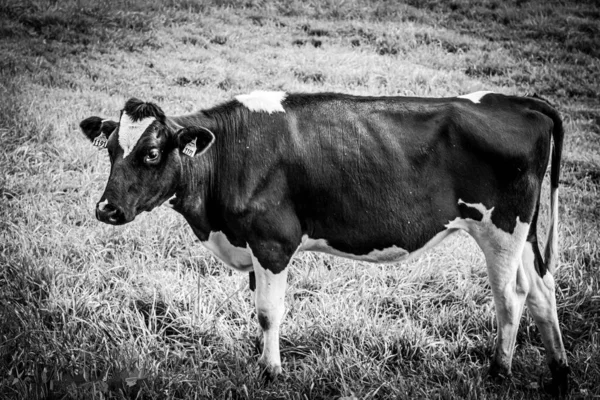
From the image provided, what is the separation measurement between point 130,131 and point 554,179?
9.27 feet

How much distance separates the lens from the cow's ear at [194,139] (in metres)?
3.71

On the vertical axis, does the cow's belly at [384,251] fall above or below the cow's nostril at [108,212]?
below

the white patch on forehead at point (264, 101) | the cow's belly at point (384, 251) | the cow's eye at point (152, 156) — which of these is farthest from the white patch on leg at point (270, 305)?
the white patch on forehead at point (264, 101)

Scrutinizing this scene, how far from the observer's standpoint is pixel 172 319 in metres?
4.61

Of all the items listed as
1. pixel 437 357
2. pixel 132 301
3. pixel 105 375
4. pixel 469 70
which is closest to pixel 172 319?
pixel 132 301

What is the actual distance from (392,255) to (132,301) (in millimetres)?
2105

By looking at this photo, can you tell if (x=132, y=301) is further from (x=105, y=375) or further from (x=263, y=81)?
(x=263, y=81)

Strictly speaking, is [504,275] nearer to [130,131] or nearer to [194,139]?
[194,139]

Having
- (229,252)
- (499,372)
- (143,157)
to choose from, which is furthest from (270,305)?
(499,372)

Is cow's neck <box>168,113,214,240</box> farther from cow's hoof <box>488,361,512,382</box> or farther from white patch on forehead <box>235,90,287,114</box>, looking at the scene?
cow's hoof <box>488,361,512,382</box>

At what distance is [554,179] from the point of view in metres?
4.14

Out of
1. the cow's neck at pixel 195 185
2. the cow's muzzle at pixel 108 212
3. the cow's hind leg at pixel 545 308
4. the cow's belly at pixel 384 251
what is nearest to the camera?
the cow's muzzle at pixel 108 212

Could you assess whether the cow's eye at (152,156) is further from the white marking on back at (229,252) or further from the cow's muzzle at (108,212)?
the white marking on back at (229,252)

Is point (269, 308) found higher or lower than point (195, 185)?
lower
